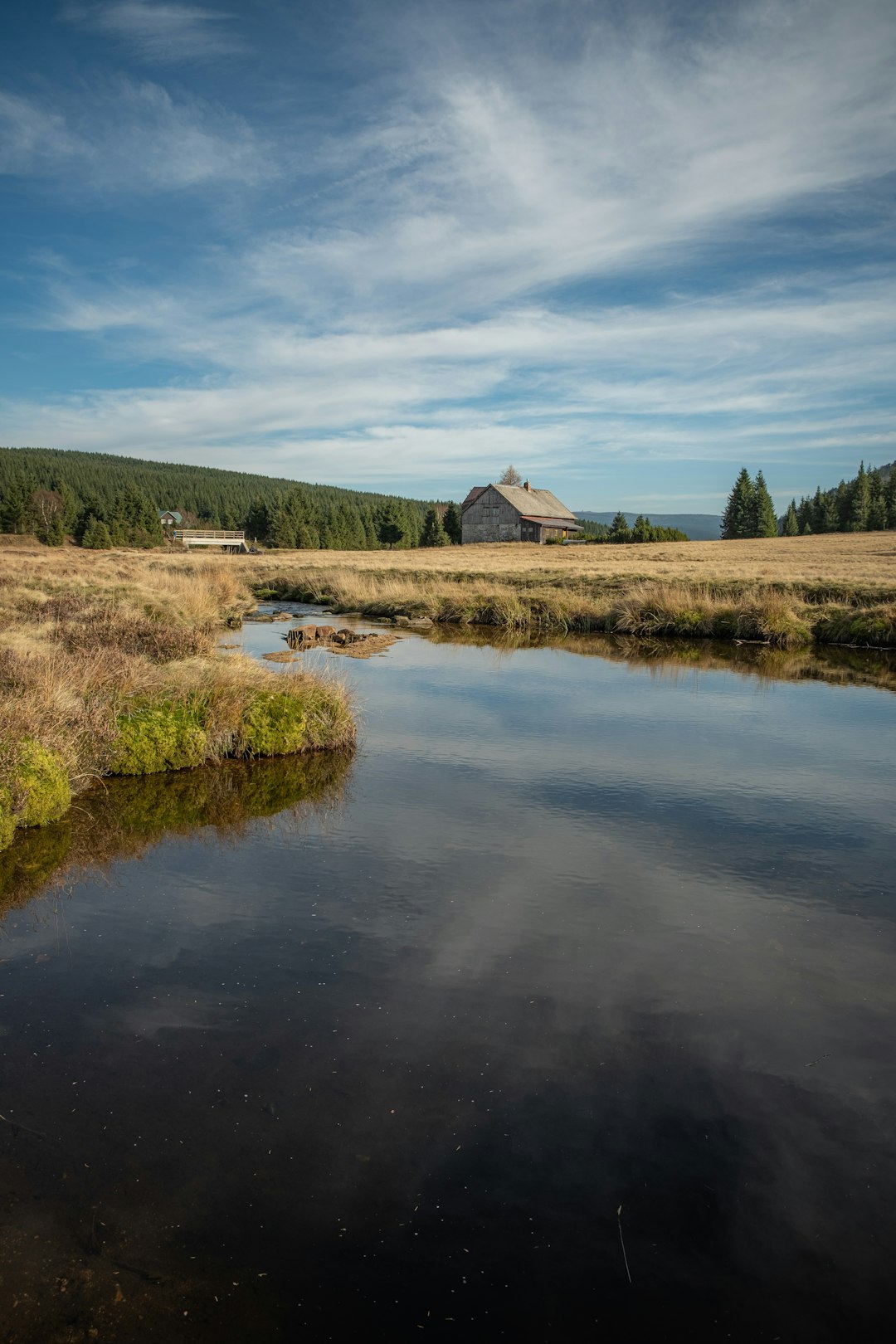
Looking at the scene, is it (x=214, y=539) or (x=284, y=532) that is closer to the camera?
(x=284, y=532)

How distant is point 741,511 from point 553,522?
23.5 m

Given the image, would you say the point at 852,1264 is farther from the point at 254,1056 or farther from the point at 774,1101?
the point at 254,1056

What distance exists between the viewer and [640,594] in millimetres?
32250

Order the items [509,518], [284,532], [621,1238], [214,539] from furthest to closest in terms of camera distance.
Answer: [214,539] < [284,532] < [509,518] < [621,1238]

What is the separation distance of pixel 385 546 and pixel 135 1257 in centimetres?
10122

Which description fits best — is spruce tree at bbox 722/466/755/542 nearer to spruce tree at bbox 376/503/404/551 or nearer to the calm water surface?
spruce tree at bbox 376/503/404/551

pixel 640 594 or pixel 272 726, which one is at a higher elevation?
pixel 640 594

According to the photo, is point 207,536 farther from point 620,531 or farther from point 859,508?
point 859,508

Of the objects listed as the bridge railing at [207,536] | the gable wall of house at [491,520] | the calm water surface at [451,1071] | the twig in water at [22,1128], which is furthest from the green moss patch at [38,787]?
the bridge railing at [207,536]

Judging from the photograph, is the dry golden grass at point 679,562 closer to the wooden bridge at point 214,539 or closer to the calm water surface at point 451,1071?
the wooden bridge at point 214,539

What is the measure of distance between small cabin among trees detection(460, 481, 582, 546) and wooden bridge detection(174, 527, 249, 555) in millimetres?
23864

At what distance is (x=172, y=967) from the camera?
784 cm

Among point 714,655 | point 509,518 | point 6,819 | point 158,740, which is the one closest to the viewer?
point 6,819

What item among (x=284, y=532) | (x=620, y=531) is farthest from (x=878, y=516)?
(x=284, y=532)
